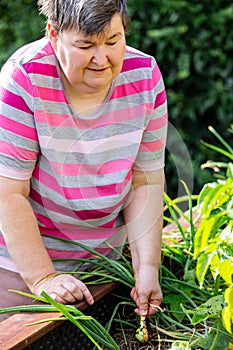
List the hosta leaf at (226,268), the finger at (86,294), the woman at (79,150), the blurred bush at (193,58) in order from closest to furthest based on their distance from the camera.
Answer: the hosta leaf at (226,268) < the woman at (79,150) < the finger at (86,294) < the blurred bush at (193,58)

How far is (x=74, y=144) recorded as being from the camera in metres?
1.83

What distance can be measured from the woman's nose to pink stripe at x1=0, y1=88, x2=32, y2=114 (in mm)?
197

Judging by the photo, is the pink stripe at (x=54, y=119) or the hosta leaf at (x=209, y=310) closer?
the hosta leaf at (x=209, y=310)

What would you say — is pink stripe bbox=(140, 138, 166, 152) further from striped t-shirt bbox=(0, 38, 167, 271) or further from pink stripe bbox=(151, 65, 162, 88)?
pink stripe bbox=(151, 65, 162, 88)

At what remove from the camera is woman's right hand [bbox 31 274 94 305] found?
173 centimetres

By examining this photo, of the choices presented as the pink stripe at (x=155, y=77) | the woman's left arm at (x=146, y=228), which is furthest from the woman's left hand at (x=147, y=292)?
the pink stripe at (x=155, y=77)

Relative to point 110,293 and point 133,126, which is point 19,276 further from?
point 133,126

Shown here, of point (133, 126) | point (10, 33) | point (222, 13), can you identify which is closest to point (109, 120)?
point (133, 126)

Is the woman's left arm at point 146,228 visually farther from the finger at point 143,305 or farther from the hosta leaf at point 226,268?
the hosta leaf at point 226,268

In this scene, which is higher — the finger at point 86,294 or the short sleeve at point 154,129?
the short sleeve at point 154,129

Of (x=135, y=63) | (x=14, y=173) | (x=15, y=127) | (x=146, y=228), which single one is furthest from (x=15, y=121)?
(x=146, y=228)

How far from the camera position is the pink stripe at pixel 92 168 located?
1.83 metres

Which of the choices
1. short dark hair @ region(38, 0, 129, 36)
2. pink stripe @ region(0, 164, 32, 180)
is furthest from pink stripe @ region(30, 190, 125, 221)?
short dark hair @ region(38, 0, 129, 36)

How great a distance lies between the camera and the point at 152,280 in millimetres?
1881
